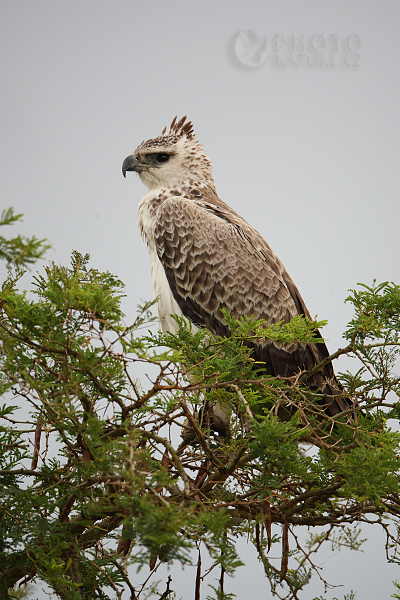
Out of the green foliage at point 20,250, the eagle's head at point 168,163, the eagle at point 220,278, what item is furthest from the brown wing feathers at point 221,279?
the green foliage at point 20,250

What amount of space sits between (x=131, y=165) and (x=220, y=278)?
1658mm

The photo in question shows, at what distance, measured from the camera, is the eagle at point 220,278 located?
4.27 meters

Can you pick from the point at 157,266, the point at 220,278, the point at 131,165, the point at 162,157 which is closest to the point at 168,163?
the point at 162,157

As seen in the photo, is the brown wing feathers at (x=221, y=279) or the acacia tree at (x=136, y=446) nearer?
the acacia tree at (x=136, y=446)

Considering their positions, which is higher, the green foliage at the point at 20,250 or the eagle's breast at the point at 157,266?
the eagle's breast at the point at 157,266

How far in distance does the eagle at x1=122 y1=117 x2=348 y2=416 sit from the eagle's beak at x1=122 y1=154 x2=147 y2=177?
0.59 meters

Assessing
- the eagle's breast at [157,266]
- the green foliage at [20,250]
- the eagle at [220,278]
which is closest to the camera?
the green foliage at [20,250]

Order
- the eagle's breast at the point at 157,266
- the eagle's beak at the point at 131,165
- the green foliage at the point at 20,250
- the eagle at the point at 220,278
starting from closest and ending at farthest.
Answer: the green foliage at the point at 20,250 → the eagle at the point at 220,278 → the eagle's breast at the point at 157,266 → the eagle's beak at the point at 131,165

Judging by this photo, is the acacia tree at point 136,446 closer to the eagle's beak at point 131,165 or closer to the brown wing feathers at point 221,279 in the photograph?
the brown wing feathers at point 221,279

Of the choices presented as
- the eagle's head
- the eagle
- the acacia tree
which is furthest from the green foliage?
the eagle's head

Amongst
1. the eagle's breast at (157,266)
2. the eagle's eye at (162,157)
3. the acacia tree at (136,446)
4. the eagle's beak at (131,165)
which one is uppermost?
the eagle's eye at (162,157)

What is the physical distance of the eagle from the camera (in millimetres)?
4270

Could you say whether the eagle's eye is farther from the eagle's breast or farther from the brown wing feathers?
the brown wing feathers

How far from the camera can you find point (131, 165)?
5.22 metres
